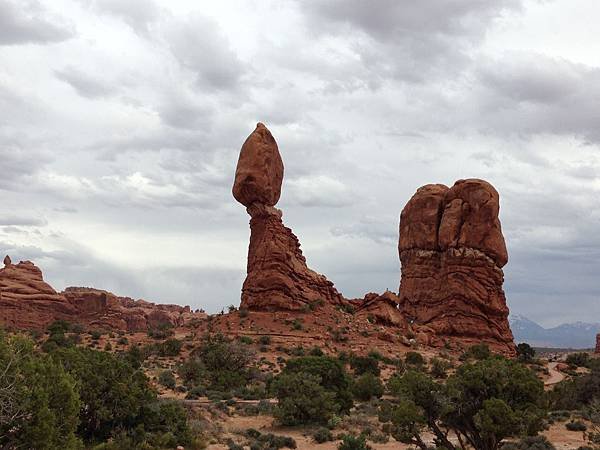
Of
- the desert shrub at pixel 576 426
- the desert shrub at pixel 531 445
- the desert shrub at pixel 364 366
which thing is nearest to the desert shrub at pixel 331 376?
the desert shrub at pixel 364 366

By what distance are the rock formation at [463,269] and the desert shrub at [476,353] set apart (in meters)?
3.64

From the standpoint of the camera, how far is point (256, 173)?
181 feet

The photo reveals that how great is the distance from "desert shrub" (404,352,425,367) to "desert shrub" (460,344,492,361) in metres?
4.91

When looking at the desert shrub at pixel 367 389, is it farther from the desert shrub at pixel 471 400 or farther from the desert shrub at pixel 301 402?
the desert shrub at pixel 471 400

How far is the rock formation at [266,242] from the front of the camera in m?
54.6

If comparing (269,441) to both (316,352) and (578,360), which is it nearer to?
(316,352)

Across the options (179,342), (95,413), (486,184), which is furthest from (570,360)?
(95,413)

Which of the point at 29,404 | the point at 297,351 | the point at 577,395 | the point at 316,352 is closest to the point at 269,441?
the point at 29,404

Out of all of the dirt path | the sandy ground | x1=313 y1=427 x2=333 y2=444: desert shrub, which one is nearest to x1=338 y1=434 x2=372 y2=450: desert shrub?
the sandy ground

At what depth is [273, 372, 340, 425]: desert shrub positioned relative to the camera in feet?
89.2

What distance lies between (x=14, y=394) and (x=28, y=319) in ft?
181

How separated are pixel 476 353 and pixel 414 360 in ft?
24.5

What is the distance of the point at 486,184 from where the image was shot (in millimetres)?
60344

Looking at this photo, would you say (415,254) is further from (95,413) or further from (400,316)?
(95,413)
